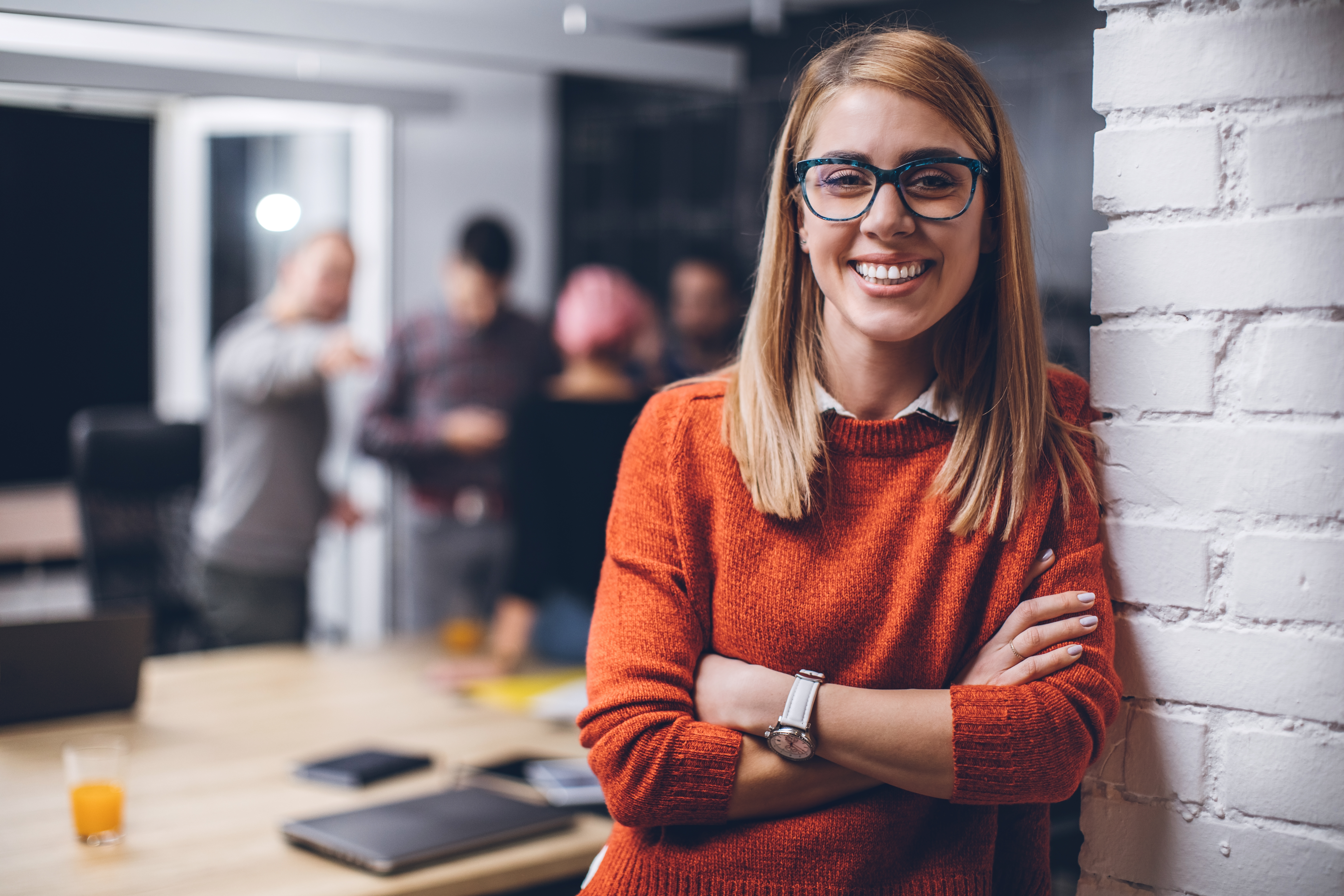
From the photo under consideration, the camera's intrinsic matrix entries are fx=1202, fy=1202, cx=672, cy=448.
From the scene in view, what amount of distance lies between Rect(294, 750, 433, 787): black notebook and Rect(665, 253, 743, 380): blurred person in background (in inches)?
82.7

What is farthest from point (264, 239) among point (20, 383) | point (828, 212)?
point (828, 212)

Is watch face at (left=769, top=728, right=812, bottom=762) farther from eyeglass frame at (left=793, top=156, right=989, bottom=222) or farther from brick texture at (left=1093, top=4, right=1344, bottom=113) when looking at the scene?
brick texture at (left=1093, top=4, right=1344, bottom=113)

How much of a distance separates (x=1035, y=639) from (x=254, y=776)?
4.25ft

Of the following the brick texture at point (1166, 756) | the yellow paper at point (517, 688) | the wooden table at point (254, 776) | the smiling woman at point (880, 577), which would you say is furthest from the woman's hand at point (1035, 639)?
the yellow paper at point (517, 688)

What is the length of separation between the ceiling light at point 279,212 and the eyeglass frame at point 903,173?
4.24 m

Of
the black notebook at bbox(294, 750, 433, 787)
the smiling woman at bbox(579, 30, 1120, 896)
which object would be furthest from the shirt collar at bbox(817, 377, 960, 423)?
the black notebook at bbox(294, 750, 433, 787)

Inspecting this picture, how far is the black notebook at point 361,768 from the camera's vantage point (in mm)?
1835

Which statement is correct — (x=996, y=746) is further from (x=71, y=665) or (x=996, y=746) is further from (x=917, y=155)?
(x=71, y=665)

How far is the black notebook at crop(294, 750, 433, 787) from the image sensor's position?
1835 mm

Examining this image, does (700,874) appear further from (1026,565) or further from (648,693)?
(1026,565)

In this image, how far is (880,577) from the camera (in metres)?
1.16

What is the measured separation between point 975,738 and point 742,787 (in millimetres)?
220

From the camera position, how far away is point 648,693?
1.14 m

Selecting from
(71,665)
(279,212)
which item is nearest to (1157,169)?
(71,665)
